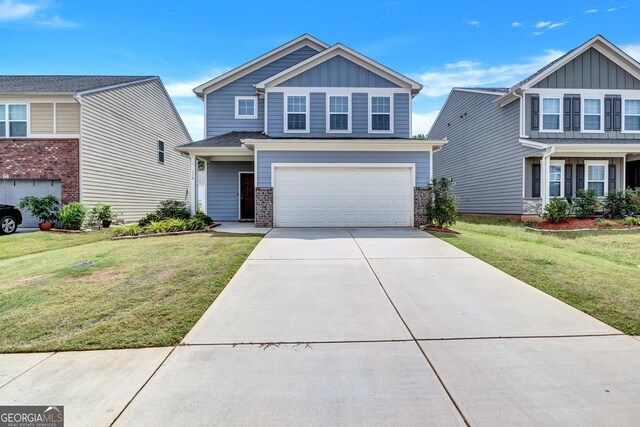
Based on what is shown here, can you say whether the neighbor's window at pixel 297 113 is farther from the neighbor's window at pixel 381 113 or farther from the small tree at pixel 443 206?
the small tree at pixel 443 206

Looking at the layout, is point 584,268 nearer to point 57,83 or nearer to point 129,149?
point 129,149

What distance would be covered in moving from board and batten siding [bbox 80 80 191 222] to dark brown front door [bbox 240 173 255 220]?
19.0ft

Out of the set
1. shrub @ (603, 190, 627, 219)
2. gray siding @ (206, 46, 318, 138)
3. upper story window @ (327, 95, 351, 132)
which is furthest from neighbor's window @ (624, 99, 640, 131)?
gray siding @ (206, 46, 318, 138)

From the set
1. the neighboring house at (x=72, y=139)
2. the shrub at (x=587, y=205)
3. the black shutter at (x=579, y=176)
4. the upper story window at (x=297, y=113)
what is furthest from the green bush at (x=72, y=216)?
the black shutter at (x=579, y=176)

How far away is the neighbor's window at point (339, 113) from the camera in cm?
1422

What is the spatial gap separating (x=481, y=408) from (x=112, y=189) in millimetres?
17004

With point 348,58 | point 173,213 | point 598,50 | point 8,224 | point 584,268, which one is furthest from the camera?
point 598,50

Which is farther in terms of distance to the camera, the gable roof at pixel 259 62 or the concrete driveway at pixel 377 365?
the gable roof at pixel 259 62

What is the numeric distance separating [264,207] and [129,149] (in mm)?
8951

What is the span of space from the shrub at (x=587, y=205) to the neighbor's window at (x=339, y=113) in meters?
10.0

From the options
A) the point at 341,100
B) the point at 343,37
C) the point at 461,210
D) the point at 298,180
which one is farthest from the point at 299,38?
the point at 461,210

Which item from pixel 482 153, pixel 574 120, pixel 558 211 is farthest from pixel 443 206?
pixel 574 120

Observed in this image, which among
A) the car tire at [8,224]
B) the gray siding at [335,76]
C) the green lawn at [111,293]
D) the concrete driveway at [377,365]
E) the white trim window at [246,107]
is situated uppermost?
the gray siding at [335,76]

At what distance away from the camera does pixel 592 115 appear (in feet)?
51.1
